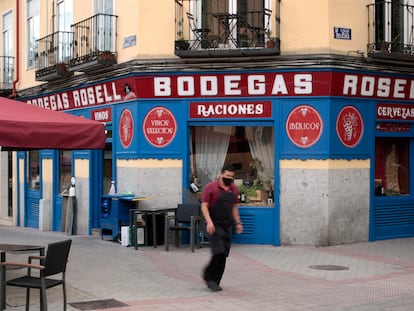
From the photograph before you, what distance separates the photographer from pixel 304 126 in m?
13.1

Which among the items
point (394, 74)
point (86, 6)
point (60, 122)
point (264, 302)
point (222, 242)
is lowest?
point (264, 302)

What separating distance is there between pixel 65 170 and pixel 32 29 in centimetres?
496

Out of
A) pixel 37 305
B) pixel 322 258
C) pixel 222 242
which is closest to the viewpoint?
pixel 37 305

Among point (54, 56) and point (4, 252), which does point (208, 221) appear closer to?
point (4, 252)

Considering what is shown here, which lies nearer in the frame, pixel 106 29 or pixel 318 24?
pixel 318 24

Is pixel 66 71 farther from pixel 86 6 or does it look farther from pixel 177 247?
pixel 177 247

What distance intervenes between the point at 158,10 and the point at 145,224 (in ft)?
15.0

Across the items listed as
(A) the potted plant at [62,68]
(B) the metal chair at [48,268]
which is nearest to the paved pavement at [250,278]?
(B) the metal chair at [48,268]

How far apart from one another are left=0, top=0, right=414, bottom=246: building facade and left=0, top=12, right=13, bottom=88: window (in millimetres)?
6887

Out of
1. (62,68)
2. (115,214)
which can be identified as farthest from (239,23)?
(62,68)

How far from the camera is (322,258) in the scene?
11.7 m

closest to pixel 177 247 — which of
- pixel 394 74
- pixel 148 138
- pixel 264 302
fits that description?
pixel 148 138

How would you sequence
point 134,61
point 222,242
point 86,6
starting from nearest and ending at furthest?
point 222,242 → point 134,61 → point 86,6

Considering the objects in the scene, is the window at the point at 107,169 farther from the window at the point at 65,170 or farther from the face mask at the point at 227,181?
the face mask at the point at 227,181
